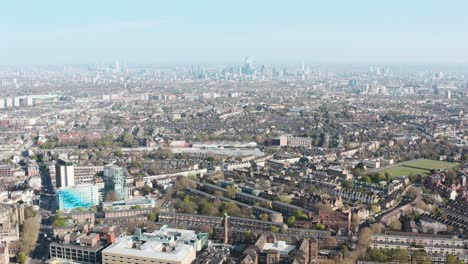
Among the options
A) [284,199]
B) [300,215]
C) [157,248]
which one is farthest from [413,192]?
[157,248]

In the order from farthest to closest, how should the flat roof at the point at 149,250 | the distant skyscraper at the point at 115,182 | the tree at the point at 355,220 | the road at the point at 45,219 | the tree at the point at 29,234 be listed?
the distant skyscraper at the point at 115,182
the tree at the point at 355,220
the tree at the point at 29,234
the road at the point at 45,219
the flat roof at the point at 149,250

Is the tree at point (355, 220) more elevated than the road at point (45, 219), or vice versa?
the tree at point (355, 220)

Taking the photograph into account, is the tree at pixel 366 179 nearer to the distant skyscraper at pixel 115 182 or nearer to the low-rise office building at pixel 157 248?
the low-rise office building at pixel 157 248

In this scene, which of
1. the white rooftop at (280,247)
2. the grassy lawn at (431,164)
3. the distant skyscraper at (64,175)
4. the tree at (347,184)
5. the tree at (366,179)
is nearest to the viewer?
the white rooftop at (280,247)

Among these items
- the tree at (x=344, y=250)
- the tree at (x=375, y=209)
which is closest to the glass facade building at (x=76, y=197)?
the tree at (x=344, y=250)

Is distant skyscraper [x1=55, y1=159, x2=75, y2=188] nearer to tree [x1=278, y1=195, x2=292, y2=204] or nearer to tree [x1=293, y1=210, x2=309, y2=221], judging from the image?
tree [x1=278, y1=195, x2=292, y2=204]

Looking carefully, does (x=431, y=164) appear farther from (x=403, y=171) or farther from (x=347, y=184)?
(x=347, y=184)
